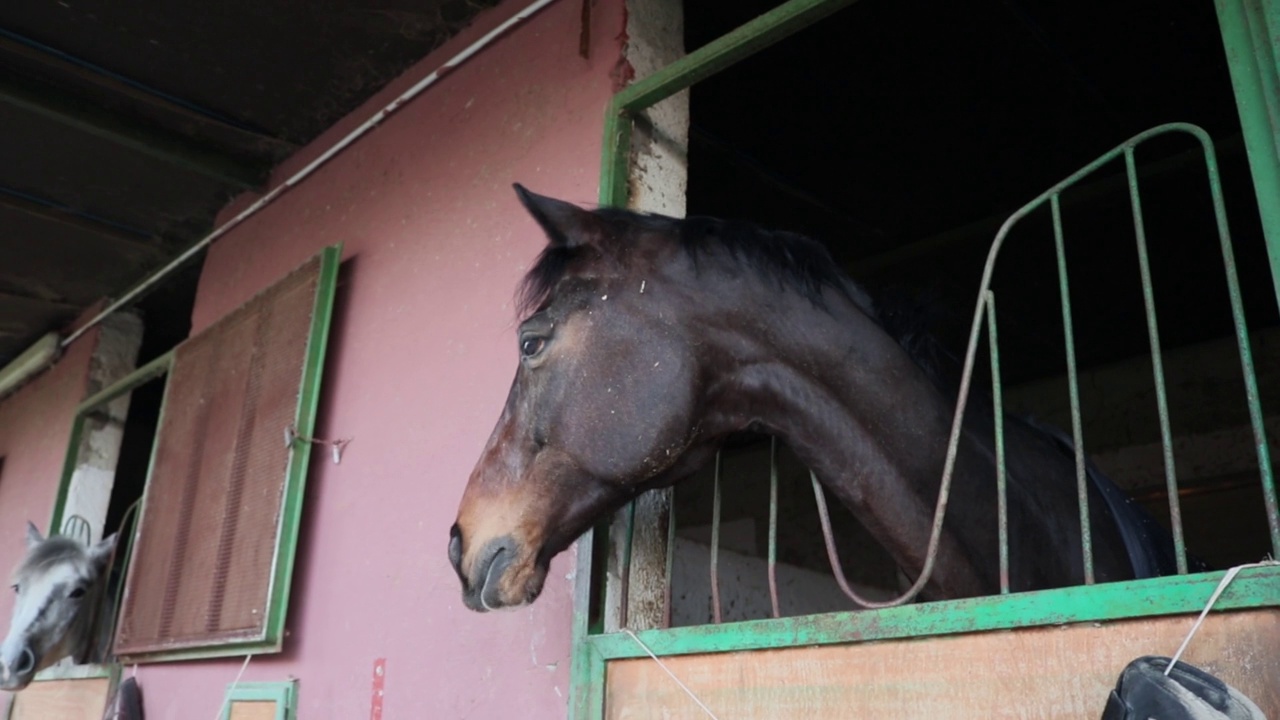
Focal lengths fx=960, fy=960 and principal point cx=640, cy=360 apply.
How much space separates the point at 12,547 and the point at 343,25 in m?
4.19

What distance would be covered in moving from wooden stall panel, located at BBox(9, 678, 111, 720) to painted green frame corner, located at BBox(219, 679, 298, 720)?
1.11 m

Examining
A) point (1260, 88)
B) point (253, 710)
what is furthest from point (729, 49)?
point (253, 710)

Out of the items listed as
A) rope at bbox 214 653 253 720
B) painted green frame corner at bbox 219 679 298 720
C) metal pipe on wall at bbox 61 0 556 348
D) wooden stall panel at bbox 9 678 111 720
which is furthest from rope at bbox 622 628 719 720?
wooden stall panel at bbox 9 678 111 720

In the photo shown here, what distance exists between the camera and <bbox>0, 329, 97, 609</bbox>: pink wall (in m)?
5.35

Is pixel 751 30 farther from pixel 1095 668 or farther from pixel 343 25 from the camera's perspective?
pixel 343 25

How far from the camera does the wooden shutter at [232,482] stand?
9.79 feet

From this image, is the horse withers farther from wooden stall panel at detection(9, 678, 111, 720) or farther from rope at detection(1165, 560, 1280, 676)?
wooden stall panel at detection(9, 678, 111, 720)

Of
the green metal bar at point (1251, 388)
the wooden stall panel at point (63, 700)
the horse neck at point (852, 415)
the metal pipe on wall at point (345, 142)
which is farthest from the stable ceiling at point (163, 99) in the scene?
the green metal bar at point (1251, 388)

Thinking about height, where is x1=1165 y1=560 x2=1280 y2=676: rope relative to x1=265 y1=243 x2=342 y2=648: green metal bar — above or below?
below

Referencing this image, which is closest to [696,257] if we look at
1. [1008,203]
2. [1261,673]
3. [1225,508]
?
[1261,673]

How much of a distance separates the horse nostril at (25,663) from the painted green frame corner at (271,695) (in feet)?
5.67

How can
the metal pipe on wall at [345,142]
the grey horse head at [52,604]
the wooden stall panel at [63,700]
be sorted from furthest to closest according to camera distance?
the grey horse head at [52,604] → the wooden stall panel at [63,700] → the metal pipe on wall at [345,142]

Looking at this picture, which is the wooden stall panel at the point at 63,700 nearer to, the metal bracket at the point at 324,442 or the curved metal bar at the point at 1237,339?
the metal bracket at the point at 324,442

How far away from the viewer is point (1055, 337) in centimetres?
586
